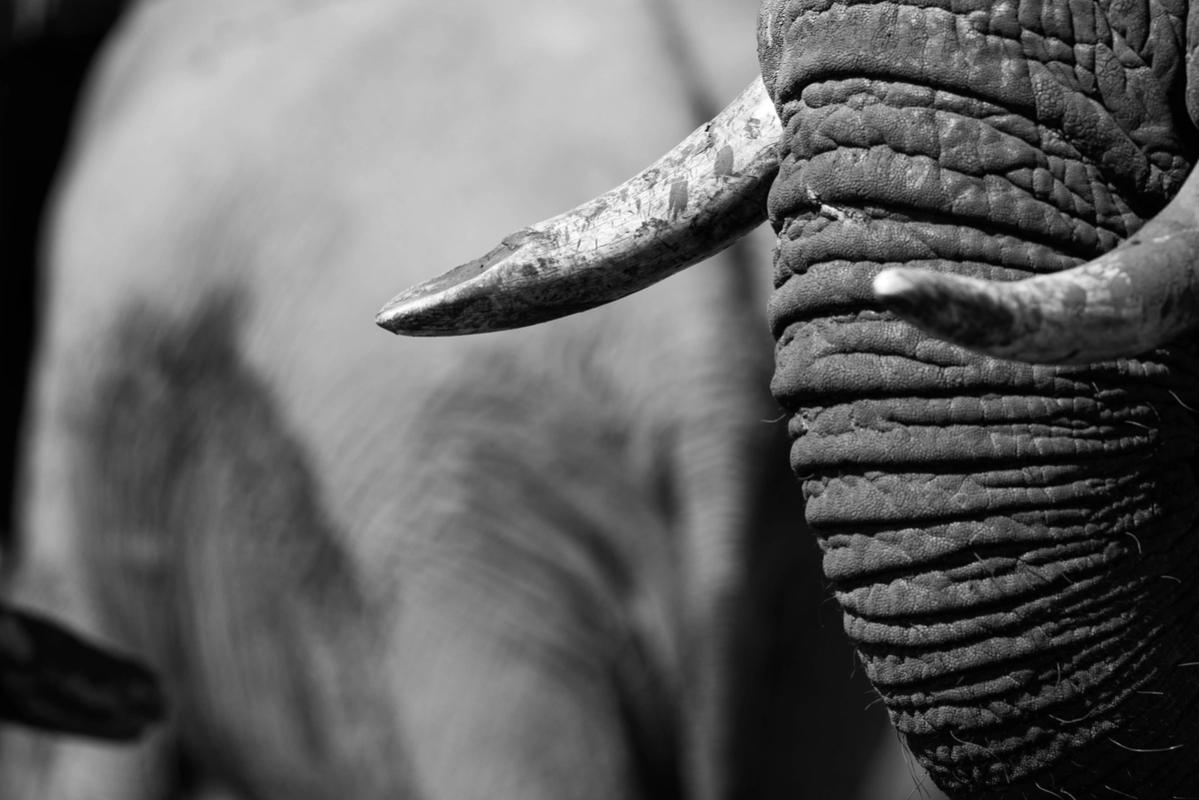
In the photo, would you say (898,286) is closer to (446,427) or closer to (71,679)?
(446,427)

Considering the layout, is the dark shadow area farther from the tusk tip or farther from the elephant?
the tusk tip

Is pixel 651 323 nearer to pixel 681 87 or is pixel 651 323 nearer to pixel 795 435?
pixel 681 87

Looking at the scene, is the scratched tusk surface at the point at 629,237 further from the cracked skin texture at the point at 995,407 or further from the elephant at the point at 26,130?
the elephant at the point at 26,130

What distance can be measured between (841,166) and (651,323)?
122cm

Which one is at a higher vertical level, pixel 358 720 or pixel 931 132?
pixel 931 132

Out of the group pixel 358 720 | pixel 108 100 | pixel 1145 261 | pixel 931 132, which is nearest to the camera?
pixel 1145 261

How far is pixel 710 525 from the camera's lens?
220 centimetres

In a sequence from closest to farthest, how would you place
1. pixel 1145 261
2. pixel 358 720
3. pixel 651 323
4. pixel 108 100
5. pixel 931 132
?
pixel 1145 261, pixel 931 132, pixel 651 323, pixel 358 720, pixel 108 100

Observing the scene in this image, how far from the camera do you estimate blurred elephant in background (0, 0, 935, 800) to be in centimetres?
217

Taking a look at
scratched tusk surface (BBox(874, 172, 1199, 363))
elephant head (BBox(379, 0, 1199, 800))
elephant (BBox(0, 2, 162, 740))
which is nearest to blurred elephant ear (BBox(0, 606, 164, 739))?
elephant (BBox(0, 2, 162, 740))

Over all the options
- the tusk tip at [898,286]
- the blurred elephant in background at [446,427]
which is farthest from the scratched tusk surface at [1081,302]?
the blurred elephant in background at [446,427]

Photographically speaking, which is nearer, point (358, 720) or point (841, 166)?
point (841, 166)

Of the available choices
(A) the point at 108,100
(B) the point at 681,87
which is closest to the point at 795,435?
(B) the point at 681,87

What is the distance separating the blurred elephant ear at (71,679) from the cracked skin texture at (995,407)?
1.63m
